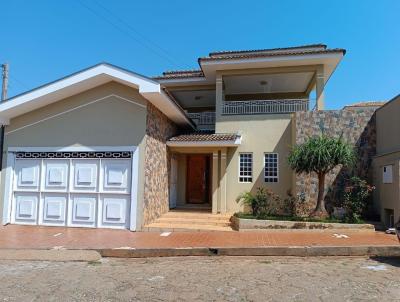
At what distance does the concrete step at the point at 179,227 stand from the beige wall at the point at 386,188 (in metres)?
5.75

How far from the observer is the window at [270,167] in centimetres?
1559

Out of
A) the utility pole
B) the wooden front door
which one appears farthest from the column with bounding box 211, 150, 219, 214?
the utility pole

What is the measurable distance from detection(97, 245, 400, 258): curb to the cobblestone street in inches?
11.3

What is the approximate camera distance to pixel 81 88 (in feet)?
41.9

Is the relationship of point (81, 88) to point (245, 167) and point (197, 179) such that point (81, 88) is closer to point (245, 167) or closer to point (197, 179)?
point (197, 179)

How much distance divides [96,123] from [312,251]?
28.4 feet

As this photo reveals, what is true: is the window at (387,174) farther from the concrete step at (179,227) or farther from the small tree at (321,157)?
the concrete step at (179,227)

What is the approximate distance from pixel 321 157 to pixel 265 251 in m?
4.82

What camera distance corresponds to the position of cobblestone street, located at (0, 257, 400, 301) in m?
5.71

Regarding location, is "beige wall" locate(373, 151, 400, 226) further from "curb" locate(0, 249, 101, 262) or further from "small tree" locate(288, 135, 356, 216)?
"curb" locate(0, 249, 101, 262)

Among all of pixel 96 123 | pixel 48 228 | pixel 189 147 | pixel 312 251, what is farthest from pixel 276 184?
pixel 48 228

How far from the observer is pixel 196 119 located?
18.9m

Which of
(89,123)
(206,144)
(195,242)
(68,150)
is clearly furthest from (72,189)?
(206,144)

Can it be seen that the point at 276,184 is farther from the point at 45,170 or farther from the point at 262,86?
the point at 45,170
